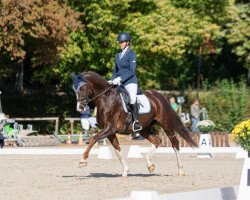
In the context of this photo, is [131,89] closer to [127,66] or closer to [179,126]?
[127,66]

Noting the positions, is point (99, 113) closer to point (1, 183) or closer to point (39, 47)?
point (1, 183)

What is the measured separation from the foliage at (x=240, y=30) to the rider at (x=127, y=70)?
33348mm

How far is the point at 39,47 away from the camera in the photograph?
3956 centimetres

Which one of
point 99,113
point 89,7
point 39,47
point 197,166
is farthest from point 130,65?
point 89,7

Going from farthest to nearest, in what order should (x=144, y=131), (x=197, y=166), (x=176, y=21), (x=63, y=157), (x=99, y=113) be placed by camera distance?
1. (x=176, y=21)
2. (x=63, y=157)
3. (x=197, y=166)
4. (x=144, y=131)
5. (x=99, y=113)

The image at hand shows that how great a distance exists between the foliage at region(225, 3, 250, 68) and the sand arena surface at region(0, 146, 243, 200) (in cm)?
2625

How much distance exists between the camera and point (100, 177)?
18.1 m

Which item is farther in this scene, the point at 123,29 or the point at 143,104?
the point at 123,29

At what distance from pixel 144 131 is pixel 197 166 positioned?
3472 mm

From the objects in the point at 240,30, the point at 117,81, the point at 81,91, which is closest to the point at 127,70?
the point at 117,81

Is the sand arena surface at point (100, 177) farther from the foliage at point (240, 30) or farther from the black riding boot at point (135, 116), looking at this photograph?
the foliage at point (240, 30)

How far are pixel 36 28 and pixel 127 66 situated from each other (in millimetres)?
19879

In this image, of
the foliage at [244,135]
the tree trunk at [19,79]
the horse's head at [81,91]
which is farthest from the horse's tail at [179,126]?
the tree trunk at [19,79]

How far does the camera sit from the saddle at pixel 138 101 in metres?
18.1
